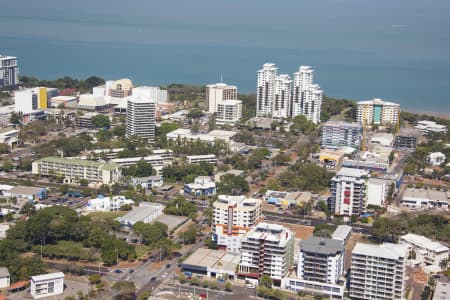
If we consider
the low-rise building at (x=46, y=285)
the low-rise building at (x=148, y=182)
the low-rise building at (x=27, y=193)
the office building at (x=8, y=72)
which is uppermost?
the office building at (x=8, y=72)

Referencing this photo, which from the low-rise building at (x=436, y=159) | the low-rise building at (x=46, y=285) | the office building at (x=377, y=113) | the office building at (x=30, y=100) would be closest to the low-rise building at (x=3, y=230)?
the low-rise building at (x=46, y=285)

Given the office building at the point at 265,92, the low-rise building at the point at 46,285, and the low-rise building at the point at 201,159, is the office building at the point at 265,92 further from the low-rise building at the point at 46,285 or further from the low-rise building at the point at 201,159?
the low-rise building at the point at 46,285

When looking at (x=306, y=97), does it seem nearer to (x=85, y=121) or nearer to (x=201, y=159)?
(x=201, y=159)

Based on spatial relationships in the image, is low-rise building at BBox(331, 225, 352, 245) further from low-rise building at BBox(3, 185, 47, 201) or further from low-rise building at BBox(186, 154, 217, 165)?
low-rise building at BBox(3, 185, 47, 201)

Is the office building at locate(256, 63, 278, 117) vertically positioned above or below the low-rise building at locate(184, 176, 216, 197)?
above

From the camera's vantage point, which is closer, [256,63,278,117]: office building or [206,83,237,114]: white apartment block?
[256,63,278,117]: office building

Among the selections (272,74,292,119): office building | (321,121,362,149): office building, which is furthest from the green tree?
(321,121,362,149): office building
